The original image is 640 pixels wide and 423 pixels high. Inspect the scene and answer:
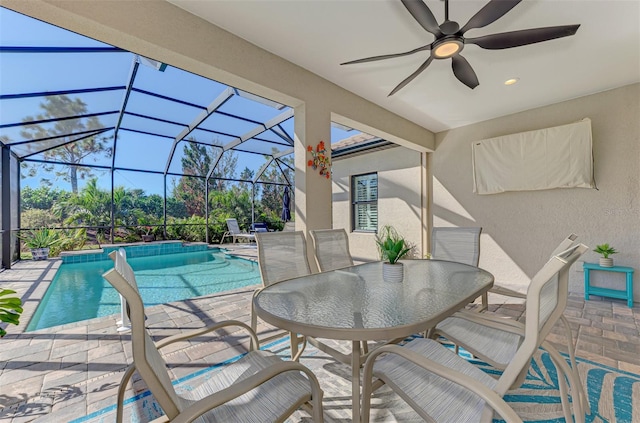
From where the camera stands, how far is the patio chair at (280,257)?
2250 mm

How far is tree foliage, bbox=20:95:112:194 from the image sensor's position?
195 inches

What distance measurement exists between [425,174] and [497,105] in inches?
72.0

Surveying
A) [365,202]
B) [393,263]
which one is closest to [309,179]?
[393,263]

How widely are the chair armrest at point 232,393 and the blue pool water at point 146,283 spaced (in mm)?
3398

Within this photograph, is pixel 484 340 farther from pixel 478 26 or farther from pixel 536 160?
pixel 536 160

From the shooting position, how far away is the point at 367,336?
112 cm

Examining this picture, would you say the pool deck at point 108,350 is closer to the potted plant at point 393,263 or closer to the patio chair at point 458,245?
the patio chair at point 458,245

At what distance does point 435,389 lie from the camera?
3.93ft

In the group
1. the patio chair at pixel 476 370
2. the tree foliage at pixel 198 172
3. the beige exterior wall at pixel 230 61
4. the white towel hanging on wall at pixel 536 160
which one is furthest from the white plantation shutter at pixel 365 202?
the tree foliage at pixel 198 172

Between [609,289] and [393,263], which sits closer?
[393,263]

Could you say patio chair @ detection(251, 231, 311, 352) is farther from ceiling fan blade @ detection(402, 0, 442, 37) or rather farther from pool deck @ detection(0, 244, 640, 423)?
ceiling fan blade @ detection(402, 0, 442, 37)

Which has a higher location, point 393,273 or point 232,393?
point 393,273

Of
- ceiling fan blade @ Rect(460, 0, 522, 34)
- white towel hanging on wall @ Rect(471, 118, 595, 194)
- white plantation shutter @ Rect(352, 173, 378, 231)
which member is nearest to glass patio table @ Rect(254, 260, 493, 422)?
ceiling fan blade @ Rect(460, 0, 522, 34)

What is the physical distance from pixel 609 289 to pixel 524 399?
132 inches
